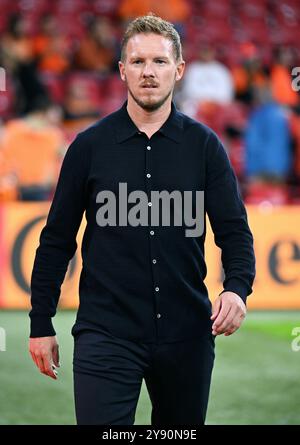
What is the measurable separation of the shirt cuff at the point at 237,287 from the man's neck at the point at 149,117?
2.04 feet

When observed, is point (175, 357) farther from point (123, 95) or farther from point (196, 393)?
point (123, 95)

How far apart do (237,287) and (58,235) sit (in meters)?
0.68

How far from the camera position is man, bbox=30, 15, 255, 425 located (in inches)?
A: 149

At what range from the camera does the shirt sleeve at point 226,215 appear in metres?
3.85

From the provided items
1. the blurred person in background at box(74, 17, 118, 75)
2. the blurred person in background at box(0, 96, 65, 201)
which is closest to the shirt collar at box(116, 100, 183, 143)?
the blurred person in background at box(0, 96, 65, 201)

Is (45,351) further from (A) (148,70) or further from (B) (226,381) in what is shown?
(B) (226,381)

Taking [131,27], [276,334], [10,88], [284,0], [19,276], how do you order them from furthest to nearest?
[284,0]
[10,88]
[19,276]
[276,334]
[131,27]

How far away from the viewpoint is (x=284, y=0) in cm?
1741

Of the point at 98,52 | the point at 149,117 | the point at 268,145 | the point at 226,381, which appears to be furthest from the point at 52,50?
the point at 149,117

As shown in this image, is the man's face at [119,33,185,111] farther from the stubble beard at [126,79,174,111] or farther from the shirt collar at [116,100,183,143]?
the shirt collar at [116,100,183,143]

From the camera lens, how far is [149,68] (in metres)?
3.76

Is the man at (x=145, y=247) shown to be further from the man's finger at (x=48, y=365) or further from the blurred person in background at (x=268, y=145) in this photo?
the blurred person in background at (x=268, y=145)

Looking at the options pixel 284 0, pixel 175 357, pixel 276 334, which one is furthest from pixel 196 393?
pixel 284 0
